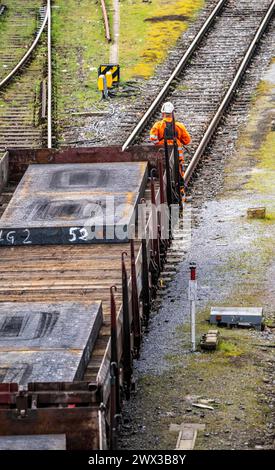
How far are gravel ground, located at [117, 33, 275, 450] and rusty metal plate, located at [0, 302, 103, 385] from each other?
154 cm

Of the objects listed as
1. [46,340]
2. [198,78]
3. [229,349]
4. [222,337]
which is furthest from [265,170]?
[46,340]

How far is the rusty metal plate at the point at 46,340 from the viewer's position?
10.8m

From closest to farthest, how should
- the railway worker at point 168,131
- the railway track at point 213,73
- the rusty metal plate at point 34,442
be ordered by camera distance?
the rusty metal plate at point 34,442
the railway worker at point 168,131
the railway track at point 213,73

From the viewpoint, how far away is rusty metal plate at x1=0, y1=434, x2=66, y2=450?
9898mm

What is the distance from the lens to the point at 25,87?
29.6 meters

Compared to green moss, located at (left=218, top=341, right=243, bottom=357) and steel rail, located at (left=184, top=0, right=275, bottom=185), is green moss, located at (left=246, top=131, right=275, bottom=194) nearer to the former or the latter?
steel rail, located at (left=184, top=0, right=275, bottom=185)

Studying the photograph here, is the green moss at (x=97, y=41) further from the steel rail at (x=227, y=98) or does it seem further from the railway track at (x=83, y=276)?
the railway track at (x=83, y=276)

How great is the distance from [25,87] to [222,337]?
1533cm

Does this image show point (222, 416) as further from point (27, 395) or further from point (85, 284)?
point (27, 395)

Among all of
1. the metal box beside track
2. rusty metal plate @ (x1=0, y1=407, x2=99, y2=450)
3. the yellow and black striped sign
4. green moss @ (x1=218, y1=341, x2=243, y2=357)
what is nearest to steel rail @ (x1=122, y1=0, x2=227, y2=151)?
the yellow and black striped sign

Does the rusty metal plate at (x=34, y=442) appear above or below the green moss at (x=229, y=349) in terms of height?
above

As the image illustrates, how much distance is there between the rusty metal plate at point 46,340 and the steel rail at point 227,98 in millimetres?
9511

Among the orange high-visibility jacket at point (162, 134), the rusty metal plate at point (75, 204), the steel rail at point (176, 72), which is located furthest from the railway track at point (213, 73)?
the rusty metal plate at point (75, 204)

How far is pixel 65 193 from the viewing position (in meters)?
16.1
